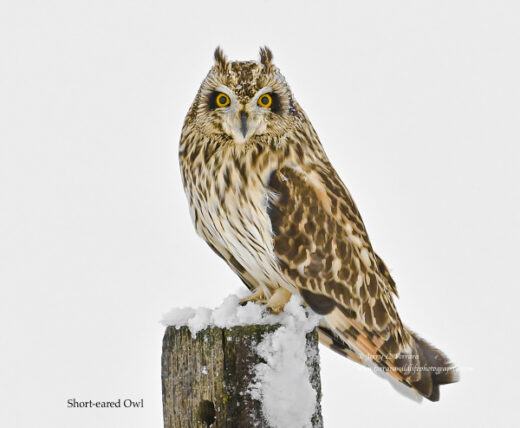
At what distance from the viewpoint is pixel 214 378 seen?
9.87 feet

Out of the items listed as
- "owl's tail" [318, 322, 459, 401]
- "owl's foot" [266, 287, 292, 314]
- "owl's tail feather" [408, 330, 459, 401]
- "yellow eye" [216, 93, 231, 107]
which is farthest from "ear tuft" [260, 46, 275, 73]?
"owl's tail feather" [408, 330, 459, 401]

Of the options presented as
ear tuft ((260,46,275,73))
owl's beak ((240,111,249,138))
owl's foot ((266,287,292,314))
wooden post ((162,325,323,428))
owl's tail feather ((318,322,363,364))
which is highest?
ear tuft ((260,46,275,73))

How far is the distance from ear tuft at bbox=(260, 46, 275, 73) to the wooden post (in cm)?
159

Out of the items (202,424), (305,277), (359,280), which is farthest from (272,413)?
(359,280)

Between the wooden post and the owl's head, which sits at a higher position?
the owl's head

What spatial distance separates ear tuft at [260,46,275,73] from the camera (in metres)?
3.98

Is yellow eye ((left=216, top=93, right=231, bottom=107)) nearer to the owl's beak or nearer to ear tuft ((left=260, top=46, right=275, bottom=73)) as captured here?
the owl's beak

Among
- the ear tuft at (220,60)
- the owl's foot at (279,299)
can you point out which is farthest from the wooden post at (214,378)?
the ear tuft at (220,60)

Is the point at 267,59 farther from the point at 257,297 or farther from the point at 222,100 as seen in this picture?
the point at 257,297

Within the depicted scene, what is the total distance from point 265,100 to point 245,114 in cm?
17

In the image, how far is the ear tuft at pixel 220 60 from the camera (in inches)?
156

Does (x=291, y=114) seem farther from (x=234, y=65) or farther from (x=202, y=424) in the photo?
(x=202, y=424)

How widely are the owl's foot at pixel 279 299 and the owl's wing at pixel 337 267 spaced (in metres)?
0.15

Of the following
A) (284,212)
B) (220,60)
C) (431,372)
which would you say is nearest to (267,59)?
(220,60)
